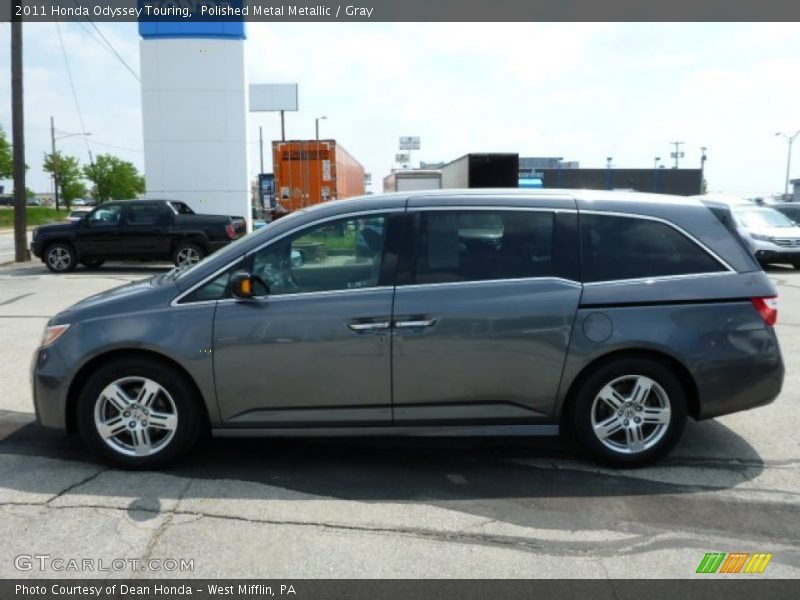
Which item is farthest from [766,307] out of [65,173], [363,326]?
[65,173]

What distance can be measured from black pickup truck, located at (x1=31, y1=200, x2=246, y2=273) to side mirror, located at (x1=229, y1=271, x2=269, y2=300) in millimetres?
12047

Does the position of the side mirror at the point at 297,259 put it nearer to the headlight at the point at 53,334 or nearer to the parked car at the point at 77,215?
the headlight at the point at 53,334

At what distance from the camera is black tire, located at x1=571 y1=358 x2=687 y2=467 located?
14.2ft

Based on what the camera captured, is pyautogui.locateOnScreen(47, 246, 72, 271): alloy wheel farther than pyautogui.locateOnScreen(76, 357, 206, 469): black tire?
Yes

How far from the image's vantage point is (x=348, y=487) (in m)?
4.18

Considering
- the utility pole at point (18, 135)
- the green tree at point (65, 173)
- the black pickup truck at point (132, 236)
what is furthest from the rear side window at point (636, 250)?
the green tree at point (65, 173)

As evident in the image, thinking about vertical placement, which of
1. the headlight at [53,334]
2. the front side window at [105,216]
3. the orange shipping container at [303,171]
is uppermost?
the orange shipping container at [303,171]

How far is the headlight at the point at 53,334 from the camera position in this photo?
4340 mm

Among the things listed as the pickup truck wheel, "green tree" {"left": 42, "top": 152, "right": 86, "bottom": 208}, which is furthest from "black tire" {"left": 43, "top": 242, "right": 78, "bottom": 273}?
"green tree" {"left": 42, "top": 152, "right": 86, "bottom": 208}

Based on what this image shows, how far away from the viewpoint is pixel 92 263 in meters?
16.6

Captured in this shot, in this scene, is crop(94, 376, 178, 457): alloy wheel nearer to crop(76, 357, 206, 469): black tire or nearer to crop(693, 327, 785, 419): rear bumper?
crop(76, 357, 206, 469): black tire

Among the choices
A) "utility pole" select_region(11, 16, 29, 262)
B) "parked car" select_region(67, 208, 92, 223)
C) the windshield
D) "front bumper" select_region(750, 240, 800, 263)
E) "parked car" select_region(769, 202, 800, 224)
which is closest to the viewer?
"parked car" select_region(67, 208, 92, 223)
